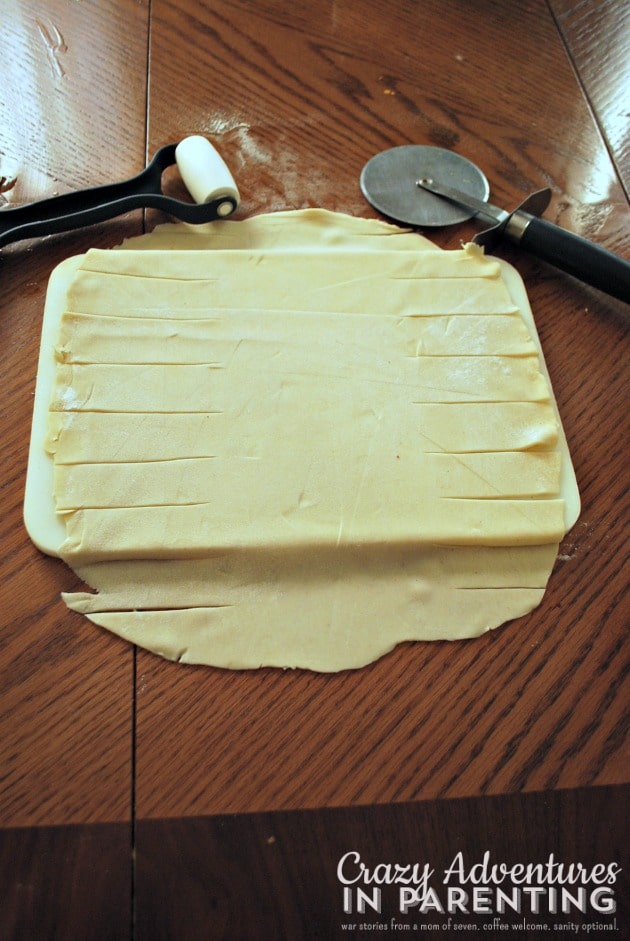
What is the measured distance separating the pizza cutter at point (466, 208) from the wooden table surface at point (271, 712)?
3cm

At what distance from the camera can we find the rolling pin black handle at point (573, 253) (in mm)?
864

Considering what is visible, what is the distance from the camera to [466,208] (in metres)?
0.95

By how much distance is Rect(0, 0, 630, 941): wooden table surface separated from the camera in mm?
568

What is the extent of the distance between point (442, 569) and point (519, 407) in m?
0.20

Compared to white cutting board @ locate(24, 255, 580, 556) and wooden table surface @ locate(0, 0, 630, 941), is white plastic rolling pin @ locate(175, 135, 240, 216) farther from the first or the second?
white cutting board @ locate(24, 255, 580, 556)

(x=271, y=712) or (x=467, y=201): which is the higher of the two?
(x=467, y=201)

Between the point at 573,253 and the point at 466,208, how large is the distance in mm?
154

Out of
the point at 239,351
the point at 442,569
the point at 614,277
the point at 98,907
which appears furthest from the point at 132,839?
the point at 614,277

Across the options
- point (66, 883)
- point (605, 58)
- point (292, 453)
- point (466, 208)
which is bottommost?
point (66, 883)

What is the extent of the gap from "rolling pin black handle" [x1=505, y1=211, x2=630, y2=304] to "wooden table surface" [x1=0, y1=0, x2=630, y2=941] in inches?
1.1

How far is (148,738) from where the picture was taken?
2.01 feet

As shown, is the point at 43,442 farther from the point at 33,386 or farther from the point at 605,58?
the point at 605,58

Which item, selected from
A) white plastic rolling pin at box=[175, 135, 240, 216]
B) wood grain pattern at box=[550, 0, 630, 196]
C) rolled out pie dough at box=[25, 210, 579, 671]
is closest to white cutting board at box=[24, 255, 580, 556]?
rolled out pie dough at box=[25, 210, 579, 671]

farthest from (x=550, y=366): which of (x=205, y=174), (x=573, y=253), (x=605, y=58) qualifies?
(x=605, y=58)
